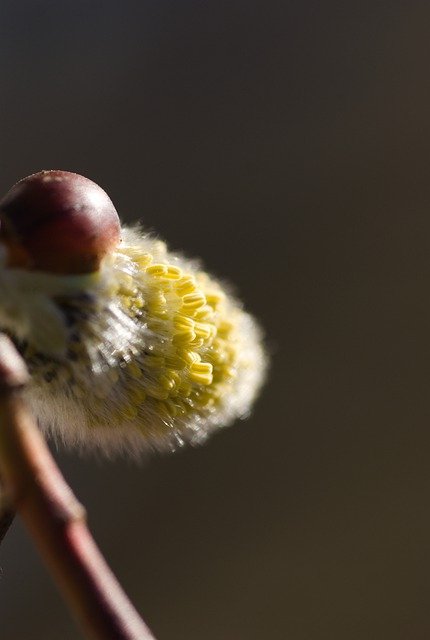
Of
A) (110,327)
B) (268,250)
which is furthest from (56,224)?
(268,250)

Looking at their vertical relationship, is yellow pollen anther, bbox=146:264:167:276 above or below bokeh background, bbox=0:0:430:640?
above

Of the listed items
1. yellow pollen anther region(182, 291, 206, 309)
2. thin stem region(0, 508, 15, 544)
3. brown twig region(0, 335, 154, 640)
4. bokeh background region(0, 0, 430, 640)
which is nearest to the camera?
brown twig region(0, 335, 154, 640)

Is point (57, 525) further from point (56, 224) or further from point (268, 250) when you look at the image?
point (268, 250)

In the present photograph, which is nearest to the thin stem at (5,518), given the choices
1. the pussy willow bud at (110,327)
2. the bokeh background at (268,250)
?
the pussy willow bud at (110,327)

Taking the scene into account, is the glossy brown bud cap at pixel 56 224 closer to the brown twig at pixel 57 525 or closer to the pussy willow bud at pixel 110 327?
the pussy willow bud at pixel 110 327

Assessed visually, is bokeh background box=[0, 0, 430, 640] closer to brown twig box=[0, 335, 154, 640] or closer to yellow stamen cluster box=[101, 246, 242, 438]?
yellow stamen cluster box=[101, 246, 242, 438]

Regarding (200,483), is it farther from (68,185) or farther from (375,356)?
(68,185)

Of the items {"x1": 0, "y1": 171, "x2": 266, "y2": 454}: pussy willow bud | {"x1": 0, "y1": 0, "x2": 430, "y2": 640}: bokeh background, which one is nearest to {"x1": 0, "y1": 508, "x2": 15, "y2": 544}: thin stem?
{"x1": 0, "y1": 171, "x2": 266, "y2": 454}: pussy willow bud

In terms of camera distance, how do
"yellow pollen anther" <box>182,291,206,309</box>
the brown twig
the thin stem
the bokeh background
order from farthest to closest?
the bokeh background → "yellow pollen anther" <box>182,291,206,309</box> → the thin stem → the brown twig
